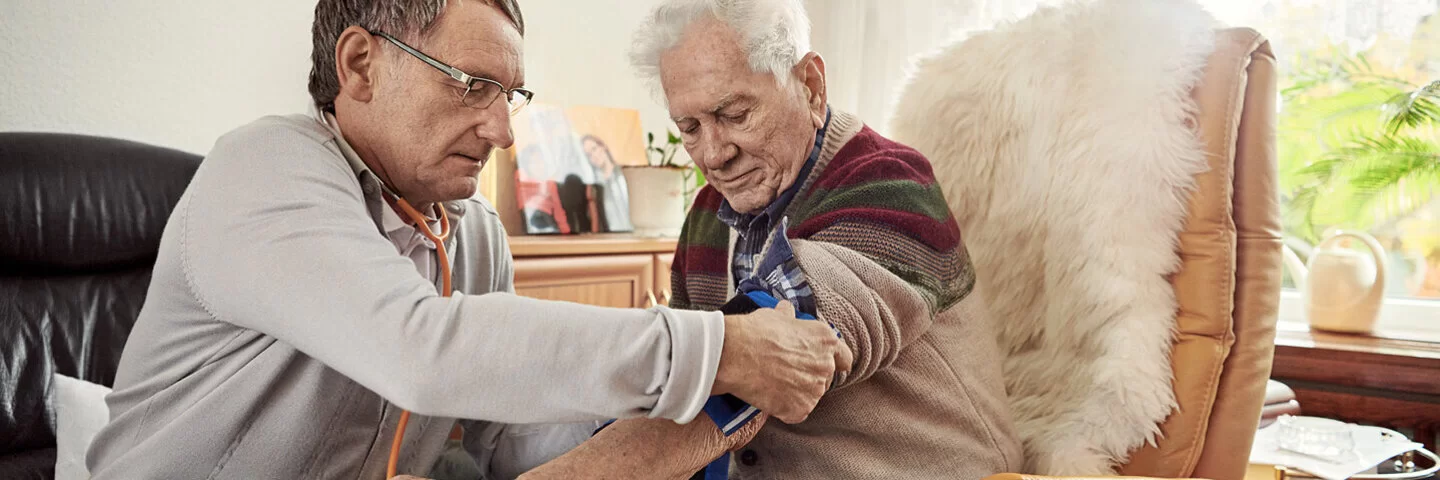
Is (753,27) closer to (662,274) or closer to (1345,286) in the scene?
(662,274)

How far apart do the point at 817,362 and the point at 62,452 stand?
1.27 metres

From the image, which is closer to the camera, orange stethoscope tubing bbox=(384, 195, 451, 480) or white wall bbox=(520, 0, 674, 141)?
orange stethoscope tubing bbox=(384, 195, 451, 480)

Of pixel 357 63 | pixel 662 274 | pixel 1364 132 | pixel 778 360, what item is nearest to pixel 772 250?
pixel 778 360

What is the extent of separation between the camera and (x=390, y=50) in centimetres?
110

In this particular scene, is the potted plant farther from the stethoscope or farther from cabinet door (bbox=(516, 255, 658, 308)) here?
the stethoscope

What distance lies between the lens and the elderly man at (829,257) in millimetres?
992

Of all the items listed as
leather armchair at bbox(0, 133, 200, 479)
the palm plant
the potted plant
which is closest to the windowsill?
the palm plant

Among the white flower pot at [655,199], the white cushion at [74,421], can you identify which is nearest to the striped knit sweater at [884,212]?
the white cushion at [74,421]

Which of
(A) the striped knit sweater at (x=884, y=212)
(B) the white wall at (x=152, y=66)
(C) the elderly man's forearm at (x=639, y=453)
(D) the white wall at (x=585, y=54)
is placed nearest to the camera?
(C) the elderly man's forearm at (x=639, y=453)

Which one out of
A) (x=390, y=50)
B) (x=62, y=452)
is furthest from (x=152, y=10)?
(x=390, y=50)

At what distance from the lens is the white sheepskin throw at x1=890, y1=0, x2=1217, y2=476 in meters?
1.17

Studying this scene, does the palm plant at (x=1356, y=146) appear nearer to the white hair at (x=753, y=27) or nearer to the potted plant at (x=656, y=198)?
the potted plant at (x=656, y=198)

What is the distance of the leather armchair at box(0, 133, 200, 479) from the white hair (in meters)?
0.98

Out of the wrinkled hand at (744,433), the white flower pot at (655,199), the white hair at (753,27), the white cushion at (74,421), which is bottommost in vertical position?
the white cushion at (74,421)
